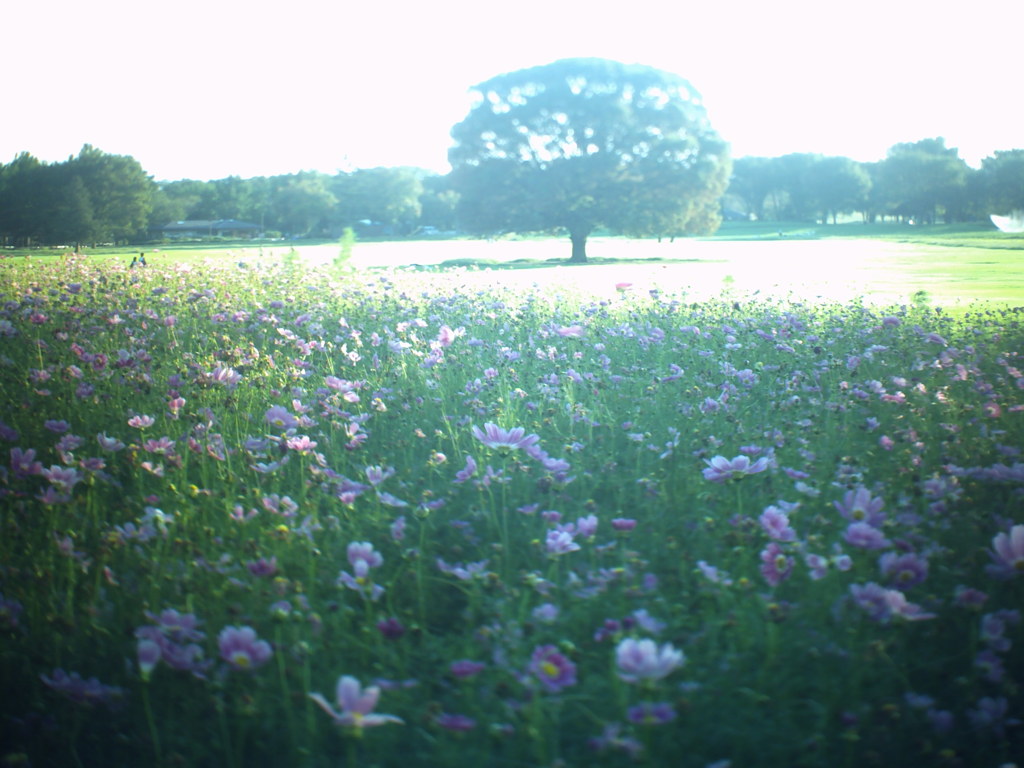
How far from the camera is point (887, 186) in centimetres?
3008

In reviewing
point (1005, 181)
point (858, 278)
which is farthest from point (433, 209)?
point (858, 278)

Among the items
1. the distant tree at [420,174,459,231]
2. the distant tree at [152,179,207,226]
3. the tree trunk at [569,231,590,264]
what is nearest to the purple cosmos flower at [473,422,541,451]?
the distant tree at [152,179,207,226]

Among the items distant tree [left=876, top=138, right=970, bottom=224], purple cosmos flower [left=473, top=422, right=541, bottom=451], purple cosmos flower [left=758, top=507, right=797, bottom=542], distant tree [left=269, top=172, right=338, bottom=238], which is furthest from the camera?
distant tree [left=269, top=172, right=338, bottom=238]

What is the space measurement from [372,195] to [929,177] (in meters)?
46.3

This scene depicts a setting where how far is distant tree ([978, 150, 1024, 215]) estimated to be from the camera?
15.2 m

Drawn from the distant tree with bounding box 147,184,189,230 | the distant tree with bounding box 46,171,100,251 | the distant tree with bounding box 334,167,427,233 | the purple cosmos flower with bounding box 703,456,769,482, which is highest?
the distant tree with bounding box 334,167,427,233

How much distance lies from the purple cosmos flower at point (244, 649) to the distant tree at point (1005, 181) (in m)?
18.0

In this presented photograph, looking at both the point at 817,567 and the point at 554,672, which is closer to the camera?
the point at 554,672

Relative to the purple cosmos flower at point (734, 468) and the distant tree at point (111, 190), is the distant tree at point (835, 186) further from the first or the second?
the purple cosmos flower at point (734, 468)

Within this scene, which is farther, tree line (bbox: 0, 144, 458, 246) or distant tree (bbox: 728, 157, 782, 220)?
distant tree (bbox: 728, 157, 782, 220)

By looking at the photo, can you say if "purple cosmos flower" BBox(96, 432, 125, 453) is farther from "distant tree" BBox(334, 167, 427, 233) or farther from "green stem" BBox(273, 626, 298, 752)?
"distant tree" BBox(334, 167, 427, 233)

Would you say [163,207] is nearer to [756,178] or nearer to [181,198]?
[181,198]

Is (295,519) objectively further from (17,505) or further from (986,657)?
(986,657)

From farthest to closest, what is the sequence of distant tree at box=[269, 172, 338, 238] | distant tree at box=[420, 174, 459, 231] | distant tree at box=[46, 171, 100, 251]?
distant tree at box=[420, 174, 459, 231] < distant tree at box=[269, 172, 338, 238] < distant tree at box=[46, 171, 100, 251]
